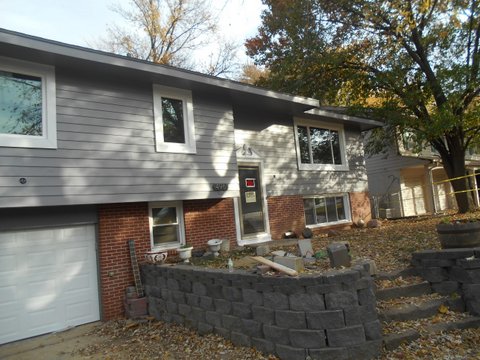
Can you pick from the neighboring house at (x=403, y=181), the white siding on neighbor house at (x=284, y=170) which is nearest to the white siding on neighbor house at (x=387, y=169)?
the neighboring house at (x=403, y=181)

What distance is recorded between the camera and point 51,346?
22.8 ft

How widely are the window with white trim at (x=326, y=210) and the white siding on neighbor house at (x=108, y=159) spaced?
461 cm

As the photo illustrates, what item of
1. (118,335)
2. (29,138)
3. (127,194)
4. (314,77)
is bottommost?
Answer: (118,335)

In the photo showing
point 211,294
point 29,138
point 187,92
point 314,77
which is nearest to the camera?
point 211,294

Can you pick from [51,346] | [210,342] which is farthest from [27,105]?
[210,342]

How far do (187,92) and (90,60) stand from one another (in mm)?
2496

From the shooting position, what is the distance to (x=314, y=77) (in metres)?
16.8

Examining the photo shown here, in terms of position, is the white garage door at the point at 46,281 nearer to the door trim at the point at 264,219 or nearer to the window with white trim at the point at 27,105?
the window with white trim at the point at 27,105

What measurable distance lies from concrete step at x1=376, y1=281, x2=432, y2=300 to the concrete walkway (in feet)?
16.0

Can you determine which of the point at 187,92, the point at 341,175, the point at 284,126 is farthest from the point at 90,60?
the point at 341,175

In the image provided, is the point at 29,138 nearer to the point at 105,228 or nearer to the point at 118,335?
the point at 105,228

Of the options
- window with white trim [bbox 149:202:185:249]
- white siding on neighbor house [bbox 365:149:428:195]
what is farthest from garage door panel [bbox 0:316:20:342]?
white siding on neighbor house [bbox 365:149:428:195]

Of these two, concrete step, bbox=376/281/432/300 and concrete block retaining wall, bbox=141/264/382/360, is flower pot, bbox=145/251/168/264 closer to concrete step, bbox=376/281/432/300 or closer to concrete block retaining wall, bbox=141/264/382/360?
concrete block retaining wall, bbox=141/264/382/360

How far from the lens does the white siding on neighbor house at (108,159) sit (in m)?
6.97
